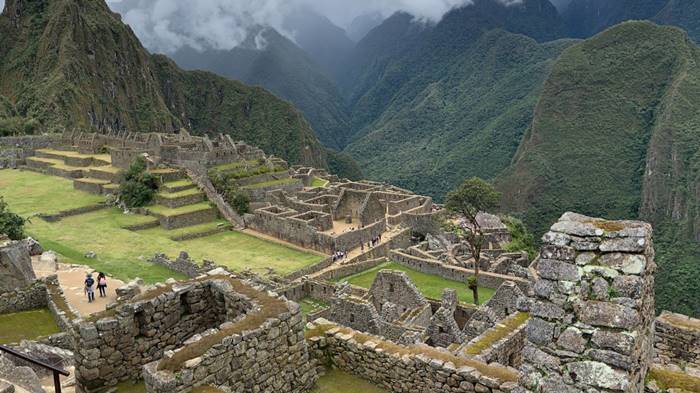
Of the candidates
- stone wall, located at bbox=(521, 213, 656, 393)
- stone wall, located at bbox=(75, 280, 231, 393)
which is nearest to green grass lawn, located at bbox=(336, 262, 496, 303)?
stone wall, located at bbox=(75, 280, 231, 393)

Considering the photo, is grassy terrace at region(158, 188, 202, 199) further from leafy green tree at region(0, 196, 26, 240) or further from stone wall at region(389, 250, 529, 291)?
leafy green tree at region(0, 196, 26, 240)

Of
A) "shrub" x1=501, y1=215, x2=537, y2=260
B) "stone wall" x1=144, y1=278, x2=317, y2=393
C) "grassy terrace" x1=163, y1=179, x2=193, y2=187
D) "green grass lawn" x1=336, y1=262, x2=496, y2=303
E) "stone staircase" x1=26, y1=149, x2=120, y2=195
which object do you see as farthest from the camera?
"stone staircase" x1=26, y1=149, x2=120, y2=195

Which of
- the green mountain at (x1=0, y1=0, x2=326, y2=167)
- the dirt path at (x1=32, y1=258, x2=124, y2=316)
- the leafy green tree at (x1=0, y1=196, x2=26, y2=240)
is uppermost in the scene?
the green mountain at (x1=0, y1=0, x2=326, y2=167)

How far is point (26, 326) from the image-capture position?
9.23m

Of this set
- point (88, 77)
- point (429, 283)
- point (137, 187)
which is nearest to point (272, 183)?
point (137, 187)

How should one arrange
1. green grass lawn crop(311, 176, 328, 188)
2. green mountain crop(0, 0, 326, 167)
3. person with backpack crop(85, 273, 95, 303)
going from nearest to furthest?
person with backpack crop(85, 273, 95, 303)
green grass lawn crop(311, 176, 328, 188)
green mountain crop(0, 0, 326, 167)

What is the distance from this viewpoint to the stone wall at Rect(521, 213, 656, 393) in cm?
318

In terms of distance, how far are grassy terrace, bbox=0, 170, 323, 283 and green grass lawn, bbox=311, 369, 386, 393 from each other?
1448 centimetres

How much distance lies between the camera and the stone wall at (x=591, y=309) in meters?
3.18

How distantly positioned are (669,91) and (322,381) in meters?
138

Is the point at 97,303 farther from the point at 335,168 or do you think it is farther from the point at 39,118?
the point at 335,168

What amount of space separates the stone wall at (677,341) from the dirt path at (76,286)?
33.9 ft

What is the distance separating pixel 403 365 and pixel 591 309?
2.79 m

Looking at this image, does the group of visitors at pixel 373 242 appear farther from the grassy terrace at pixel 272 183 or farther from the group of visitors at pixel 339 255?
the grassy terrace at pixel 272 183
